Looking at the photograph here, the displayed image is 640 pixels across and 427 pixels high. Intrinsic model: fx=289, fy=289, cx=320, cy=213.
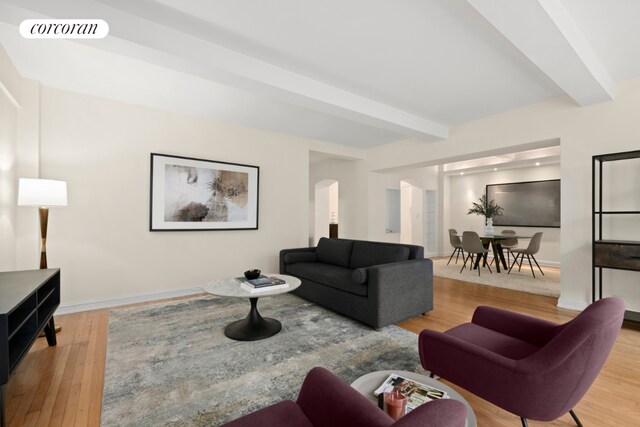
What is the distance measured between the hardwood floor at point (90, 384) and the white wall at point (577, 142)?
0.51 metres

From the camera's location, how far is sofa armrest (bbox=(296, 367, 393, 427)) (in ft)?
3.09

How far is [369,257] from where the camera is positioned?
379 cm

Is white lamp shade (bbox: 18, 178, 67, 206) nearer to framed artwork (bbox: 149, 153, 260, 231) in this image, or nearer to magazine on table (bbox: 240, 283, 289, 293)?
framed artwork (bbox: 149, 153, 260, 231)

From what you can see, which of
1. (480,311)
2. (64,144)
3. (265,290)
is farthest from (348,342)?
(64,144)

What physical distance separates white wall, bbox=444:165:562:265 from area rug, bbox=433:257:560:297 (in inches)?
30.5

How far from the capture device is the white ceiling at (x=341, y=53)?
2090 mm

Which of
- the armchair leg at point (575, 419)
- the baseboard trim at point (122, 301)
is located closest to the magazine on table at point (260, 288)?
the baseboard trim at point (122, 301)

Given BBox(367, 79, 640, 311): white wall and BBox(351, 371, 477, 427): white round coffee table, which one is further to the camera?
BBox(367, 79, 640, 311): white wall

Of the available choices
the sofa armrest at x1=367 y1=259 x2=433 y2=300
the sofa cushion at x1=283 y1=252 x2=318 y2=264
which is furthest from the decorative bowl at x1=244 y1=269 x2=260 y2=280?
the sofa cushion at x1=283 y1=252 x2=318 y2=264

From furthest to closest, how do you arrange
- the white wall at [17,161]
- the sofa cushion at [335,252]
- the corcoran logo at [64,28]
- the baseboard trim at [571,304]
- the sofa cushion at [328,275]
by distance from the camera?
the sofa cushion at [335,252]
the baseboard trim at [571,304]
the sofa cushion at [328,275]
the white wall at [17,161]
the corcoran logo at [64,28]

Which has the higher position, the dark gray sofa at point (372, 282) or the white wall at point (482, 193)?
the white wall at point (482, 193)

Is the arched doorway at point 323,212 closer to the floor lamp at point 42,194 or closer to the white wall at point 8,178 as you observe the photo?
the floor lamp at point 42,194

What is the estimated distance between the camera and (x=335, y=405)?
1.04 meters

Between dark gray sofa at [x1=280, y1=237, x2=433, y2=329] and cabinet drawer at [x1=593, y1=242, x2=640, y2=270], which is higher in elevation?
cabinet drawer at [x1=593, y1=242, x2=640, y2=270]
